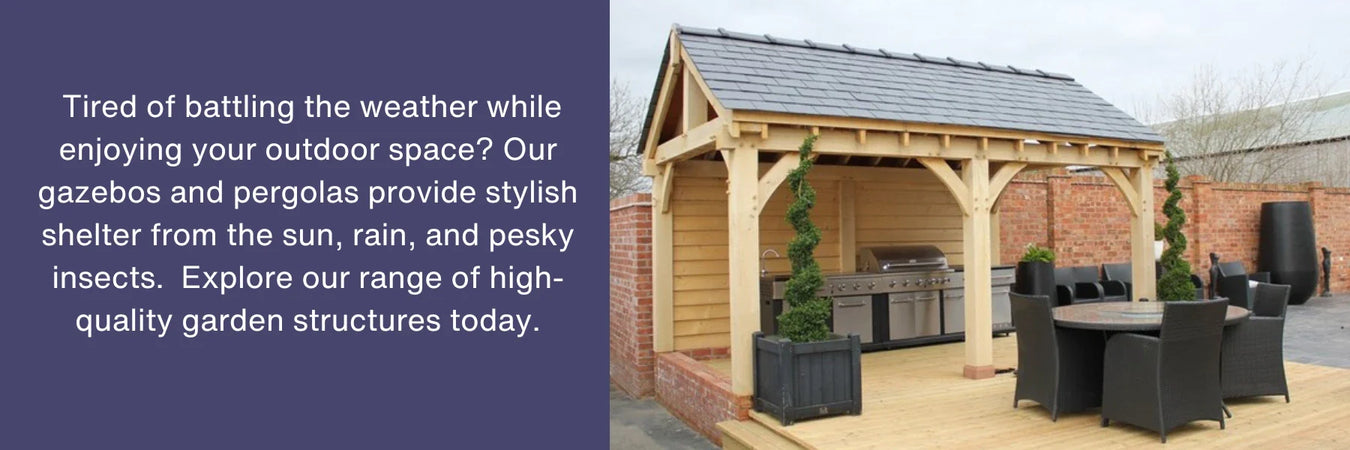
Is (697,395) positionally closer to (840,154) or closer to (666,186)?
(666,186)

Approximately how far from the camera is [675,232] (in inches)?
271

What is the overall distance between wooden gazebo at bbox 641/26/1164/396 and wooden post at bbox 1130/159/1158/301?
1cm

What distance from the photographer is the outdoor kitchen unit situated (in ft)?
22.4

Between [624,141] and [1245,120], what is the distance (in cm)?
1465

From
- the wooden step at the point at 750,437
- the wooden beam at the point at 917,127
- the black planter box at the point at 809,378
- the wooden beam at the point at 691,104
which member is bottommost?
the wooden step at the point at 750,437

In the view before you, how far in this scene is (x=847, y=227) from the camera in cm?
766

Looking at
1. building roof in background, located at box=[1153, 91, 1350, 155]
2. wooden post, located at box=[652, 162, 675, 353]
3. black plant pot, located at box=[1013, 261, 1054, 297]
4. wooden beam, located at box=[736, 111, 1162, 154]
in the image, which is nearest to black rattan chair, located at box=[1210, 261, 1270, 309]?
black plant pot, located at box=[1013, 261, 1054, 297]

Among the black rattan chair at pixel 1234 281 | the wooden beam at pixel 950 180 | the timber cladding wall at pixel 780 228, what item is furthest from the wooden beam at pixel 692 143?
the black rattan chair at pixel 1234 281

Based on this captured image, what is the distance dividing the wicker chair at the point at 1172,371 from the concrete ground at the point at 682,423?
8.28ft

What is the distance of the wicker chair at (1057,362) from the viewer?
4.62m

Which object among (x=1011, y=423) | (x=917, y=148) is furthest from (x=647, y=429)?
(x=917, y=148)

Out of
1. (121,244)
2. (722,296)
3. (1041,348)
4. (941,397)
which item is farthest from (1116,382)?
(121,244)

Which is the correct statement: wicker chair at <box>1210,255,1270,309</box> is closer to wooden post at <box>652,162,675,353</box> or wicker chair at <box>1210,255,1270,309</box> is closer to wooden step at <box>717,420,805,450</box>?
wooden post at <box>652,162,675,353</box>

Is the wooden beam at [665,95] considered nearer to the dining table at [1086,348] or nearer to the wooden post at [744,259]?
the wooden post at [744,259]
